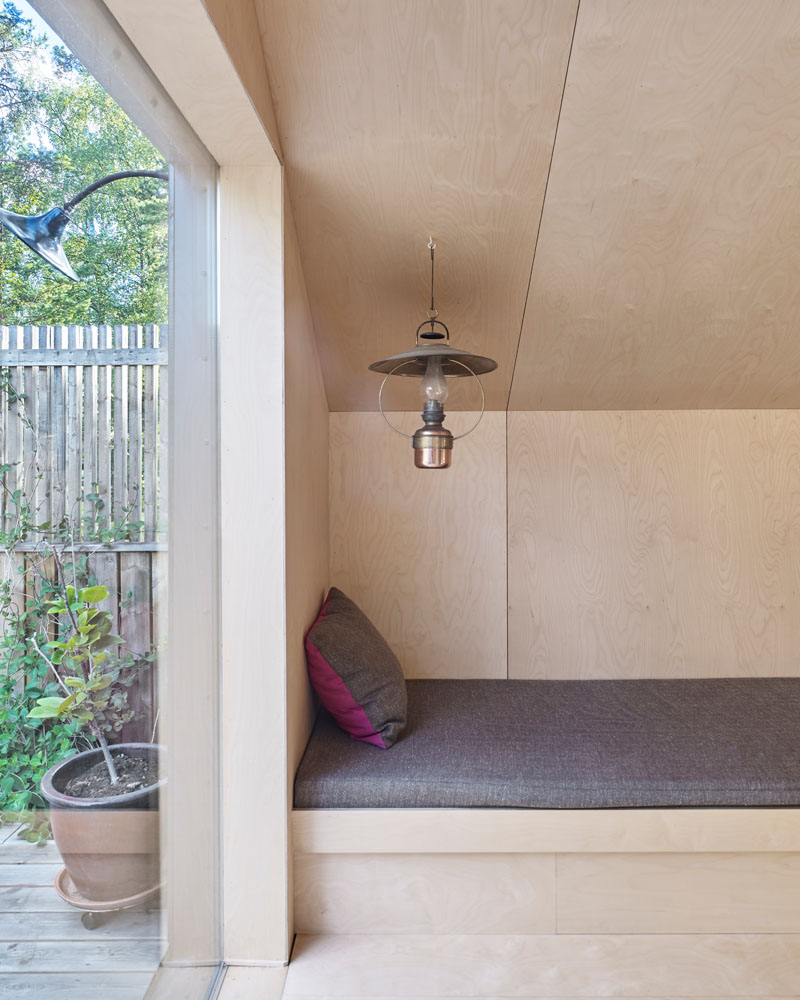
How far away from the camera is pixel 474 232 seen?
220 cm

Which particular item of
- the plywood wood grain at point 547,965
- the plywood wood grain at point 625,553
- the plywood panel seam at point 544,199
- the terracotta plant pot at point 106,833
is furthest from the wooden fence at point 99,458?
the plywood wood grain at point 625,553

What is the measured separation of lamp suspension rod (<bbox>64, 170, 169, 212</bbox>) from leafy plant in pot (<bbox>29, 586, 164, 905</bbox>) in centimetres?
61

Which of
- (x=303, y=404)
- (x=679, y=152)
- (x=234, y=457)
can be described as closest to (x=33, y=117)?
(x=234, y=457)

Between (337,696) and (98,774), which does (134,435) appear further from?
(337,696)

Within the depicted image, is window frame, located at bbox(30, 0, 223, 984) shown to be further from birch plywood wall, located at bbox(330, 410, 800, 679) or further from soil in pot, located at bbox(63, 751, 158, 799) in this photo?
birch plywood wall, located at bbox(330, 410, 800, 679)

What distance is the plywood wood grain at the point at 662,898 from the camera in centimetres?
196

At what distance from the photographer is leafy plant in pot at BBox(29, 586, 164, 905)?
114cm

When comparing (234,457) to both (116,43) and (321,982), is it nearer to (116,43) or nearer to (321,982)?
(116,43)

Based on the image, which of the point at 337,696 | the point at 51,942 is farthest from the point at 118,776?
the point at 337,696

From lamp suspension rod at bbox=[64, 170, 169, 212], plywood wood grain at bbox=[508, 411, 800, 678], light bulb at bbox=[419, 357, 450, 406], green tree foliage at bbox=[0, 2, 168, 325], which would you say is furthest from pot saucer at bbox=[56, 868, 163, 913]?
plywood wood grain at bbox=[508, 411, 800, 678]

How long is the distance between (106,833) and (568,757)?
4.11ft

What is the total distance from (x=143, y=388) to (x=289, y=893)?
1313mm

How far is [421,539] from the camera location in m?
3.11

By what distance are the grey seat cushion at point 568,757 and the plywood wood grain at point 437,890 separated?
165 millimetres
